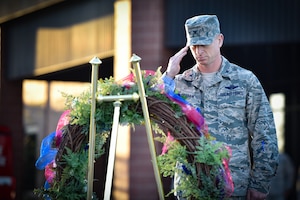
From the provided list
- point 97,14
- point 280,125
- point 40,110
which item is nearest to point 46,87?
point 40,110

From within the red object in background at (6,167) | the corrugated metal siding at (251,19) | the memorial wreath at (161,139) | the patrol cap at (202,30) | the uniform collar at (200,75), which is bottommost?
the red object in background at (6,167)

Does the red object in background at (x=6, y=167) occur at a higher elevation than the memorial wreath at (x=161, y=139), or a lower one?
lower

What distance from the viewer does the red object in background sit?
16.3 metres

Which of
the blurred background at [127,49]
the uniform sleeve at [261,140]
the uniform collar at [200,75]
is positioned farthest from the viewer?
the blurred background at [127,49]

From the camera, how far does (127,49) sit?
13.6m

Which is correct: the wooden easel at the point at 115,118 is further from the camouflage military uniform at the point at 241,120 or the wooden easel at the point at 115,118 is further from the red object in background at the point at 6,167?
the red object in background at the point at 6,167

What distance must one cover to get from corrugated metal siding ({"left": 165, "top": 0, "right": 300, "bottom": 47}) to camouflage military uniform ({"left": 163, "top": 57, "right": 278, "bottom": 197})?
7.12 meters

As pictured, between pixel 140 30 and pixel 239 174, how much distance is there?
772cm

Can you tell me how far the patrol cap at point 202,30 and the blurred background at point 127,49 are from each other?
8.19 feet

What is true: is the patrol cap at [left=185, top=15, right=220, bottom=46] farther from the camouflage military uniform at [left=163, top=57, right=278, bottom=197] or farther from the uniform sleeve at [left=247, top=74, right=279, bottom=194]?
the uniform sleeve at [left=247, top=74, right=279, bottom=194]

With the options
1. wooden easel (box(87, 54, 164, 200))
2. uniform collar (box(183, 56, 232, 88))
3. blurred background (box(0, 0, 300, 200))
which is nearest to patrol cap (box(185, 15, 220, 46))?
uniform collar (box(183, 56, 232, 88))

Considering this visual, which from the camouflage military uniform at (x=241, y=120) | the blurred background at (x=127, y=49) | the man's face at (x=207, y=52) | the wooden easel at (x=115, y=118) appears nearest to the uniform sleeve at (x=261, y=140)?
the camouflage military uniform at (x=241, y=120)

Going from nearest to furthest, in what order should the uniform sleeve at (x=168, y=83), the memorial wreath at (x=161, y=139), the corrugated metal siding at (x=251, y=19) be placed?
the memorial wreath at (x=161, y=139)
the uniform sleeve at (x=168, y=83)
the corrugated metal siding at (x=251, y=19)

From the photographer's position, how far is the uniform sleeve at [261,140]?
5.90 m
